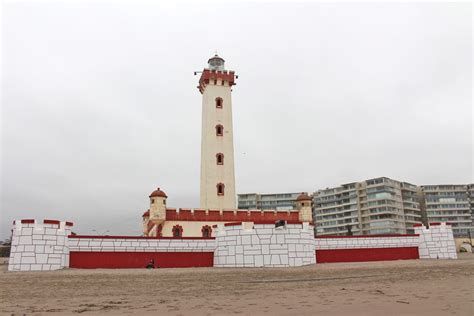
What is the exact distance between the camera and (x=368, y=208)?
85.2 m

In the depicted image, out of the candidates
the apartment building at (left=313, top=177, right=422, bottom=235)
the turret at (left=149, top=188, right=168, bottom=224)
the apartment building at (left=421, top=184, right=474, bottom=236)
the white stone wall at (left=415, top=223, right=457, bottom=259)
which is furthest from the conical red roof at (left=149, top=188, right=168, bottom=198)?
the apartment building at (left=421, top=184, right=474, bottom=236)

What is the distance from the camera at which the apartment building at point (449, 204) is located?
90.1 m

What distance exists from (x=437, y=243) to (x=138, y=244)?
20.0 metres

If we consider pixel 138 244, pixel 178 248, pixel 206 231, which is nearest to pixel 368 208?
pixel 206 231

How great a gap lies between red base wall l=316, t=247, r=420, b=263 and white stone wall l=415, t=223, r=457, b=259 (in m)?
0.64

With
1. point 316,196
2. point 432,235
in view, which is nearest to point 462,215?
point 316,196

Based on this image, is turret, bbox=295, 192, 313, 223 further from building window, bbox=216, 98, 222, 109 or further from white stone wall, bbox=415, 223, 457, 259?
building window, bbox=216, 98, 222, 109

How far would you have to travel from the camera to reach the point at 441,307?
7.30 metres

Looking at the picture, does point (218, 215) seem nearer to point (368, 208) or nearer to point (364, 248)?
point (364, 248)

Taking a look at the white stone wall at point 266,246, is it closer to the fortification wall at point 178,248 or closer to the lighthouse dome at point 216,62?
the fortification wall at point 178,248

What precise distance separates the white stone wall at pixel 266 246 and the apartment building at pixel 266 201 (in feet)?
271

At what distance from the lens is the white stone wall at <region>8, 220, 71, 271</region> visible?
18.5m

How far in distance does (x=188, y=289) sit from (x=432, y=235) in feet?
70.3

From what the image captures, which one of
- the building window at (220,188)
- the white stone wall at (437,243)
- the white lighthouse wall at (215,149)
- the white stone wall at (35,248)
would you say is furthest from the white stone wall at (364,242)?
the white stone wall at (35,248)
